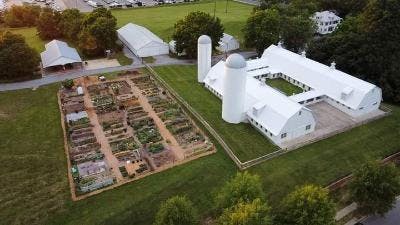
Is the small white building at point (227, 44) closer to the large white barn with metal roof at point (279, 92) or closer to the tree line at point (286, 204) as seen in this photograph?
the large white barn with metal roof at point (279, 92)

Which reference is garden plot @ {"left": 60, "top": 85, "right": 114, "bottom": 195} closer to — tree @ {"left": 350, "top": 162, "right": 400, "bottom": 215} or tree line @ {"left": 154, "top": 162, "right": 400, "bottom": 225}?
tree line @ {"left": 154, "top": 162, "right": 400, "bottom": 225}

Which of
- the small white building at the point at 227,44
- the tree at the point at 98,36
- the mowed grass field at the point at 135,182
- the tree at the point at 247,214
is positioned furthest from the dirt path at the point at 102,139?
the small white building at the point at 227,44

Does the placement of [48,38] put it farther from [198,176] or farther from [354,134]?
[354,134]

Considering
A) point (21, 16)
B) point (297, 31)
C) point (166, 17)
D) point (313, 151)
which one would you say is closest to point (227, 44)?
point (297, 31)

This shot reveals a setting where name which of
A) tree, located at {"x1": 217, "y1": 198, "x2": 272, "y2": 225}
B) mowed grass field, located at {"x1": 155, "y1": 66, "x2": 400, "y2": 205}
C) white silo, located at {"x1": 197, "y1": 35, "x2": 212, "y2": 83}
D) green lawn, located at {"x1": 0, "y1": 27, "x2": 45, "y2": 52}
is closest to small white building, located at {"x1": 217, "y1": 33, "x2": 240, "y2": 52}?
white silo, located at {"x1": 197, "y1": 35, "x2": 212, "y2": 83}

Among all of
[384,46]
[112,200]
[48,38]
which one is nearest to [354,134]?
[384,46]

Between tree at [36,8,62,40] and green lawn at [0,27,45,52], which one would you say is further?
tree at [36,8,62,40]
